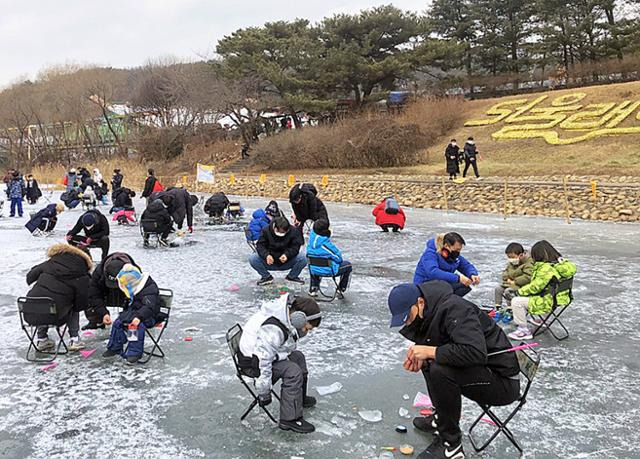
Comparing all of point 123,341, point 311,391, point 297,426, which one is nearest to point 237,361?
point 297,426

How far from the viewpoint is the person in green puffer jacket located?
5.62 metres

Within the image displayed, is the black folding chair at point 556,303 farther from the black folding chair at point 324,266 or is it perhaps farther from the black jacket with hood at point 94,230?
the black jacket with hood at point 94,230

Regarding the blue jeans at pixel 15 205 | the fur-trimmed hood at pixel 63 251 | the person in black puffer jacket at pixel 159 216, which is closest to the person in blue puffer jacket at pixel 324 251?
the fur-trimmed hood at pixel 63 251

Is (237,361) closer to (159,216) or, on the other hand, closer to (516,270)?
(516,270)

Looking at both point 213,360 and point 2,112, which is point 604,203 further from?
point 2,112

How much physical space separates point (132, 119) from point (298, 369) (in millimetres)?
52647

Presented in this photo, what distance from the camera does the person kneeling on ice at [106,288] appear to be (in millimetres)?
5590

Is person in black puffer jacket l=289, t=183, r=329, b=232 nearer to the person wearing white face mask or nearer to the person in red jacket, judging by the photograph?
the person in red jacket

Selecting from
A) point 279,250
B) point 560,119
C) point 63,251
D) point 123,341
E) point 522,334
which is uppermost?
point 560,119

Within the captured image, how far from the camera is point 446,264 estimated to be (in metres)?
5.94

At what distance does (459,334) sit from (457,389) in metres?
0.39

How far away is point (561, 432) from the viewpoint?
12.9 ft

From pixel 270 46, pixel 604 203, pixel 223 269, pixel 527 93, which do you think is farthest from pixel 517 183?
pixel 270 46

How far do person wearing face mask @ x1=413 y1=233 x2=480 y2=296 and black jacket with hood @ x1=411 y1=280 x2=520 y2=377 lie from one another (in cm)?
231
